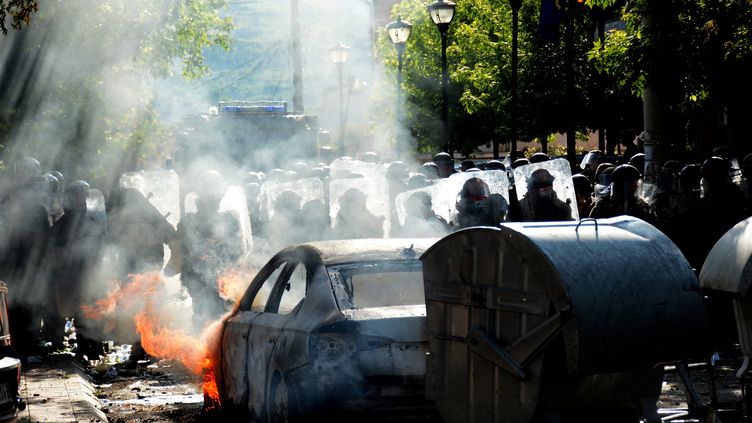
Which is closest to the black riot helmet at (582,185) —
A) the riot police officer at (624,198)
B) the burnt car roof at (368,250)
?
the riot police officer at (624,198)

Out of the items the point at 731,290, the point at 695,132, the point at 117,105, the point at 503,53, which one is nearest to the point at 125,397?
the point at 731,290

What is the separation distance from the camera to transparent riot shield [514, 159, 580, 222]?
11.3 m

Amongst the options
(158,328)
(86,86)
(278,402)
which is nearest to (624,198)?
(278,402)

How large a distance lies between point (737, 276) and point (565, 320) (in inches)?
65.2

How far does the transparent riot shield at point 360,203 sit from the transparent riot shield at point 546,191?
180cm

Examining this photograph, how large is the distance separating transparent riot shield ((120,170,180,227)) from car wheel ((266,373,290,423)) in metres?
8.61

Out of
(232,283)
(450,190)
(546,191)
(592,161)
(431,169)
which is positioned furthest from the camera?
(592,161)

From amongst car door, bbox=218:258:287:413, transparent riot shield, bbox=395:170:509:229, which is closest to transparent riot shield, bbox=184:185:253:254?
transparent riot shield, bbox=395:170:509:229

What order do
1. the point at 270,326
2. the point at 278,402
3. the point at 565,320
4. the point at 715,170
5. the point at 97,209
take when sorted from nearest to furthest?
1. the point at 565,320
2. the point at 278,402
3. the point at 270,326
4. the point at 715,170
5. the point at 97,209

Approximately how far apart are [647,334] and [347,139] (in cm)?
6991

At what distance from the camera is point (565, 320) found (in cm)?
568

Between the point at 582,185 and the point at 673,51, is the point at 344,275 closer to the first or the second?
the point at 582,185

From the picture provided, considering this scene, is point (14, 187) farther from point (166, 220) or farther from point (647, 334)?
point (647, 334)

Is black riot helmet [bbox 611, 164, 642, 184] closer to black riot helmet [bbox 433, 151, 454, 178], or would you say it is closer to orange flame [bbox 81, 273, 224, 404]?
orange flame [bbox 81, 273, 224, 404]
